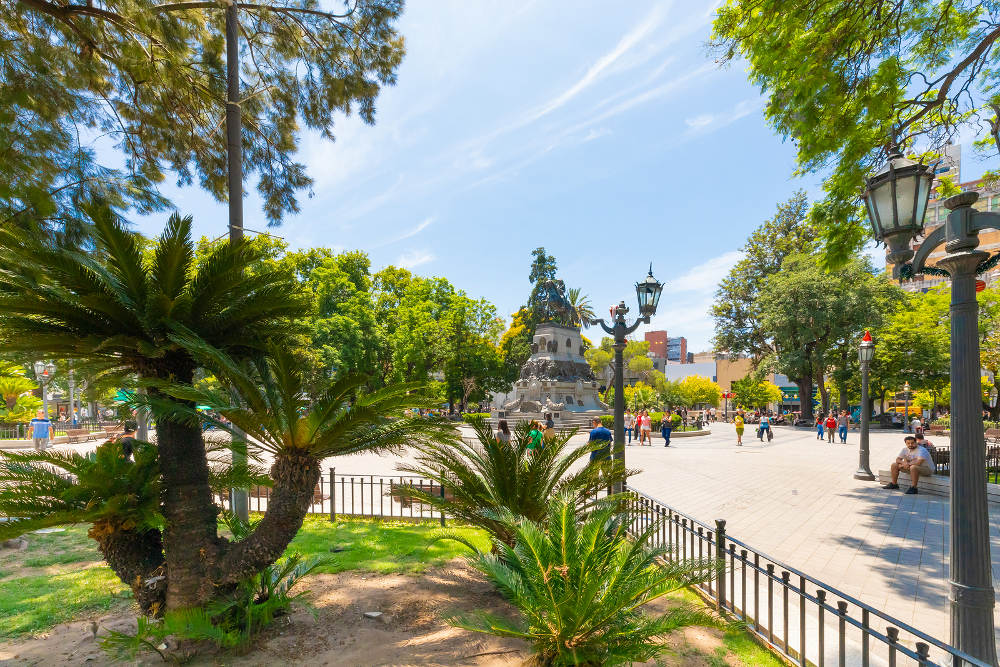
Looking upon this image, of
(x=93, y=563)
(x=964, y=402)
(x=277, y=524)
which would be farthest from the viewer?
(x=93, y=563)

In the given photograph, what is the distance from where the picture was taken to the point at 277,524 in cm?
377

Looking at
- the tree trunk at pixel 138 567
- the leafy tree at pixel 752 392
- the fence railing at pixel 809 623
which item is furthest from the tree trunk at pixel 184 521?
the leafy tree at pixel 752 392

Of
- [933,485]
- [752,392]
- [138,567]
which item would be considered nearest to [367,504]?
[138,567]

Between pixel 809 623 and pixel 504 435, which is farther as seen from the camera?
pixel 504 435

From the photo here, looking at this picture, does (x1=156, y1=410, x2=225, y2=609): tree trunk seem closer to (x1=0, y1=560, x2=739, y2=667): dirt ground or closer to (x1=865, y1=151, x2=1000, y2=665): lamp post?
(x1=0, y1=560, x2=739, y2=667): dirt ground

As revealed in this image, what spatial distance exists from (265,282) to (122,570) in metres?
2.68

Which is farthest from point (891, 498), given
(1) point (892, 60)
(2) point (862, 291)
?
(2) point (862, 291)

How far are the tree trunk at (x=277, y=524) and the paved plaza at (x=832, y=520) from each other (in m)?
5.85

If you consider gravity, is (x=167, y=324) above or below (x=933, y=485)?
above

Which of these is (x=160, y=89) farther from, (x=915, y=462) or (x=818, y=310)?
(x=818, y=310)

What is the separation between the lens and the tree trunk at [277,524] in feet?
12.4

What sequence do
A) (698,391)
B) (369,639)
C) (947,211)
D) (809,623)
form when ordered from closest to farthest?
(369,639) → (809,623) → (947,211) → (698,391)

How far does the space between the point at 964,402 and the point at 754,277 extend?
154 ft

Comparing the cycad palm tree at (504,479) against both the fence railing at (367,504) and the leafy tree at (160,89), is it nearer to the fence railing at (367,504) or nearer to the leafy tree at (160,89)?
the fence railing at (367,504)
